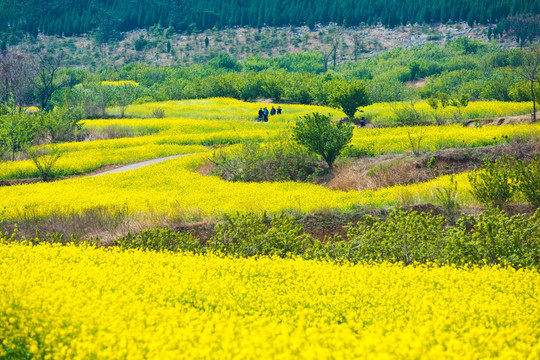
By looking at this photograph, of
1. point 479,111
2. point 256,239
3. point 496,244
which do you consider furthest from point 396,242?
point 479,111

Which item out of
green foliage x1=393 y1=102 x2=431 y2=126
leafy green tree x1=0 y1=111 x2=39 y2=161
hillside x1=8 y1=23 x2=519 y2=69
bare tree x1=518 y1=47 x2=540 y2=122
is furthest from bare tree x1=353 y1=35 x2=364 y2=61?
leafy green tree x1=0 y1=111 x2=39 y2=161

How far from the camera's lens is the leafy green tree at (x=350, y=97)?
45.9 metres

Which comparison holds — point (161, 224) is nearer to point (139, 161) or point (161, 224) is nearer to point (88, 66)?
point (139, 161)

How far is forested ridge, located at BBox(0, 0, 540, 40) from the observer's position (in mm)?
131000

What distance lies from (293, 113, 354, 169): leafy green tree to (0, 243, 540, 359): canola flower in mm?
14941

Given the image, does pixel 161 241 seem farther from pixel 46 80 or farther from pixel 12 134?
pixel 46 80

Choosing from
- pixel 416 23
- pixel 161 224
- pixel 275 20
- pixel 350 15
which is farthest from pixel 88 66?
pixel 161 224

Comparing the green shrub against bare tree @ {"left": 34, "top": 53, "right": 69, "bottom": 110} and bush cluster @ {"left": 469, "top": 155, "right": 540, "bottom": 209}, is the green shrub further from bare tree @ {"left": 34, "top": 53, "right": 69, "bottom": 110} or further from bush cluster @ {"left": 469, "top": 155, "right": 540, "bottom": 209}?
bare tree @ {"left": 34, "top": 53, "right": 69, "bottom": 110}

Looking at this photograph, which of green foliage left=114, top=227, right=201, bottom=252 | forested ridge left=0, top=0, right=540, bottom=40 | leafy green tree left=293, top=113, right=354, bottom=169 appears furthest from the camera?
forested ridge left=0, top=0, right=540, bottom=40

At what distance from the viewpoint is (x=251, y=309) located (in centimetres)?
792

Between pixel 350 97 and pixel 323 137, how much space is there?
868 inches

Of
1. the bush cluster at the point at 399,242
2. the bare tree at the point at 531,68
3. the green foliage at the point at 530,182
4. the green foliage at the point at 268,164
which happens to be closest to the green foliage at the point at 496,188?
the green foliage at the point at 530,182

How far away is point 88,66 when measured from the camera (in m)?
125

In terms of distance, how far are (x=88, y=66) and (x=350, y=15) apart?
6831 centimetres
